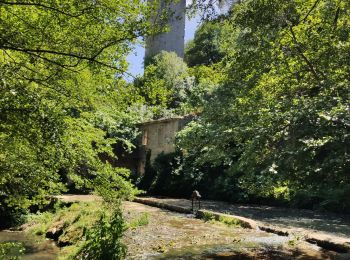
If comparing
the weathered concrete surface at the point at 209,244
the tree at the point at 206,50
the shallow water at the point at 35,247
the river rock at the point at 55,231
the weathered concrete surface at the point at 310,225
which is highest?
the tree at the point at 206,50

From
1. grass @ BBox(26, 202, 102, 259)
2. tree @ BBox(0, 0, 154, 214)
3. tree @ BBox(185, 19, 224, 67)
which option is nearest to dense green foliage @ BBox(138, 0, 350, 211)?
tree @ BBox(0, 0, 154, 214)

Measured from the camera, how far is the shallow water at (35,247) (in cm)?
1298

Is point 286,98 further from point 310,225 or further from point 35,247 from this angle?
point 35,247

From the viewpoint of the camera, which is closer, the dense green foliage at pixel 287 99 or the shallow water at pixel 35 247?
the dense green foliage at pixel 287 99

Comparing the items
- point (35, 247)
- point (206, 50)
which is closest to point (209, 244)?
point (35, 247)

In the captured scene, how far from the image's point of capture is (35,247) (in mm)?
14492

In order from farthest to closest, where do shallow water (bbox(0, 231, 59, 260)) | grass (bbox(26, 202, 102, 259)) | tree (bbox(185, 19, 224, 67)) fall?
tree (bbox(185, 19, 224, 67)) → grass (bbox(26, 202, 102, 259)) → shallow water (bbox(0, 231, 59, 260))

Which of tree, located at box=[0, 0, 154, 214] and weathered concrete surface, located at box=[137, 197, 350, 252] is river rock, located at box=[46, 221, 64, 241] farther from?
tree, located at box=[0, 0, 154, 214]

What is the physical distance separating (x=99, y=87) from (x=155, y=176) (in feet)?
68.2

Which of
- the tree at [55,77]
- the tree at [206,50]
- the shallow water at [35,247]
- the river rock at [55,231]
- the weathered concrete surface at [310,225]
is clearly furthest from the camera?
the tree at [206,50]

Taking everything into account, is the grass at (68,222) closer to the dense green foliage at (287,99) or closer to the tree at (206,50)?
the dense green foliage at (287,99)

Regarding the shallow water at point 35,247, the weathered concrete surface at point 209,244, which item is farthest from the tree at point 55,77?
the shallow water at point 35,247

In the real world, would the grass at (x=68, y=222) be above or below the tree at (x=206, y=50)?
below

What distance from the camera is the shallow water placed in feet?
42.6
